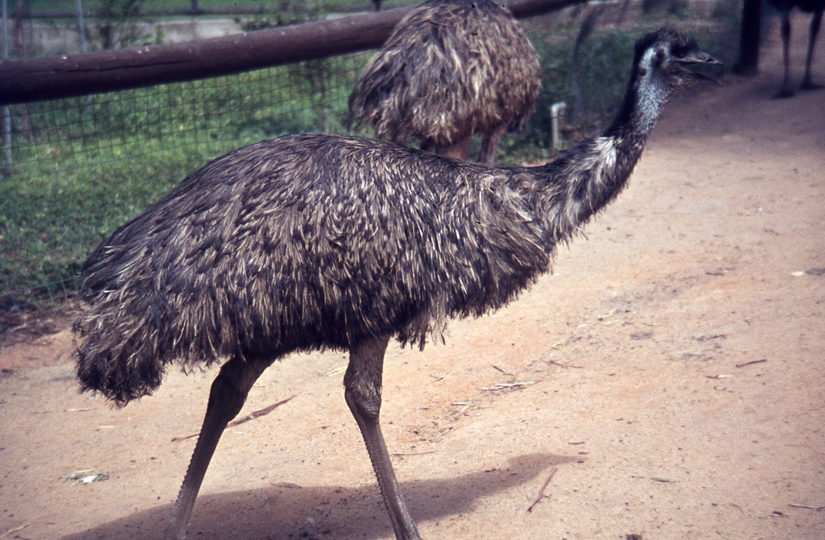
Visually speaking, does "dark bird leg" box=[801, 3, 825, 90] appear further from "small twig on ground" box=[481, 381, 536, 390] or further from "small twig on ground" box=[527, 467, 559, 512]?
"small twig on ground" box=[527, 467, 559, 512]

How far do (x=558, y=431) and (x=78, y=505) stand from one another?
1.92m

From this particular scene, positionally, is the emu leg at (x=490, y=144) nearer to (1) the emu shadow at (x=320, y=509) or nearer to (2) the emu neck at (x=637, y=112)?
(2) the emu neck at (x=637, y=112)

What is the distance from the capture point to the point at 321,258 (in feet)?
8.00

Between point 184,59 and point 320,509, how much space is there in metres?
3.08

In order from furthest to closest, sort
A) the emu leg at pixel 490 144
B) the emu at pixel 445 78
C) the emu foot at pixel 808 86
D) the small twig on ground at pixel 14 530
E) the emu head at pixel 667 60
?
the emu foot at pixel 808 86
the emu leg at pixel 490 144
the emu at pixel 445 78
the small twig on ground at pixel 14 530
the emu head at pixel 667 60

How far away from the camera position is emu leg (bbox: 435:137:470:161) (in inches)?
181

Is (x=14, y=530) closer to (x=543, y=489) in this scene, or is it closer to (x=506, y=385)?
(x=543, y=489)

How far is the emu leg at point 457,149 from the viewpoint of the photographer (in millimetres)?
4605

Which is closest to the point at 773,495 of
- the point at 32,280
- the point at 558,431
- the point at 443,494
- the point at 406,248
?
the point at 558,431

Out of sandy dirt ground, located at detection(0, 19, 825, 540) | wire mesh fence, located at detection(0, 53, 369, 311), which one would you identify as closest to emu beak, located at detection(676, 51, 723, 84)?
sandy dirt ground, located at detection(0, 19, 825, 540)

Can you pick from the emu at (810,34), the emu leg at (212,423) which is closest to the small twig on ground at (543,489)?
the emu leg at (212,423)

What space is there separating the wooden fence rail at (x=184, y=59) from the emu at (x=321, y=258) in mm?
2459

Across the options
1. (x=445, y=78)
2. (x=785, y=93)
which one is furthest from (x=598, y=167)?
Result: (x=785, y=93)

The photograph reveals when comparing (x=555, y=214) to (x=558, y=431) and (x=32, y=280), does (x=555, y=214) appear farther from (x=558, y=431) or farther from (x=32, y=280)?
(x=32, y=280)
